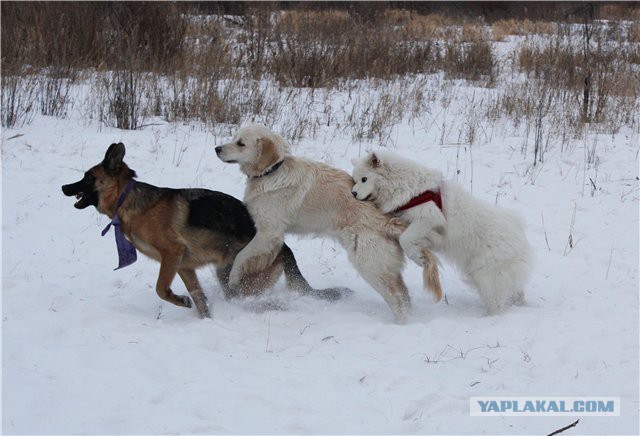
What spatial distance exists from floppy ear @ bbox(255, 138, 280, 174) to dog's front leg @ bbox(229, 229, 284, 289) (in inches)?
21.3

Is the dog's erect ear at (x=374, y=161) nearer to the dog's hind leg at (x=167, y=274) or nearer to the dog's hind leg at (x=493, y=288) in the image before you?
the dog's hind leg at (x=493, y=288)

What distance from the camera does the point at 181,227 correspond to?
18.4ft

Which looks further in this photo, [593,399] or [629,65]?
[629,65]

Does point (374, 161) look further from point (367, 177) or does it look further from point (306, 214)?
point (306, 214)

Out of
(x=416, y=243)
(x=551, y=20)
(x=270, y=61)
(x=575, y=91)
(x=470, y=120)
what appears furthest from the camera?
(x=551, y=20)

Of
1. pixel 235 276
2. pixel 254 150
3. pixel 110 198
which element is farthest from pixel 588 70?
pixel 110 198

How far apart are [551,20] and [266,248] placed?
19.3 metres

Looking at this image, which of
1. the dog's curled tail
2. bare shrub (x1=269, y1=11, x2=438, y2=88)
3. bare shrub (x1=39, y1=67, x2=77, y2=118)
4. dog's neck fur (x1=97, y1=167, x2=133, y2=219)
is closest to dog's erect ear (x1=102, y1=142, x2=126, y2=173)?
dog's neck fur (x1=97, y1=167, x2=133, y2=219)

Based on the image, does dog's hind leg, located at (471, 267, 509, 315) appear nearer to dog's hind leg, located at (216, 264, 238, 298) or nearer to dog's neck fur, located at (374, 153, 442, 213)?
dog's neck fur, located at (374, 153, 442, 213)

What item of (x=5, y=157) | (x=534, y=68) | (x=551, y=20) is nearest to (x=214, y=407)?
(x=5, y=157)

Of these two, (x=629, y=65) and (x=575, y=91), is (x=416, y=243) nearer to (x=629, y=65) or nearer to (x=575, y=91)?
(x=575, y=91)

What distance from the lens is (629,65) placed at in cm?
1380

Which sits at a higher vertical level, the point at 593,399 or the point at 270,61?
the point at 270,61

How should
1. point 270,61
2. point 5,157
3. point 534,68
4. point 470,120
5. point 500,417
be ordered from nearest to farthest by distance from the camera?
point 500,417
point 5,157
point 470,120
point 270,61
point 534,68
